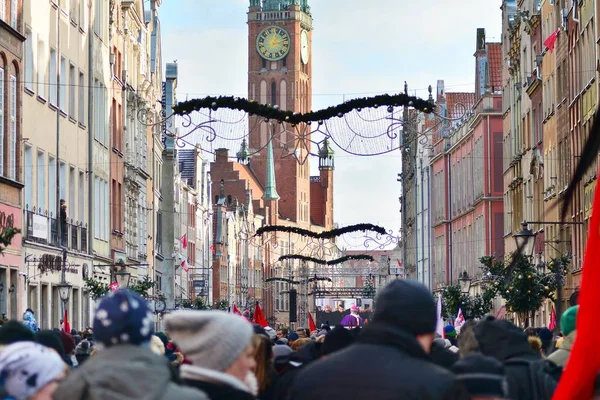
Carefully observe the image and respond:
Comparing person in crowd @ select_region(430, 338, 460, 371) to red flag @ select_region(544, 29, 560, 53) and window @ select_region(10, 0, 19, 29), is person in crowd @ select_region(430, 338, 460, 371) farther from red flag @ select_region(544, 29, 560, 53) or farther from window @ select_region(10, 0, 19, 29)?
red flag @ select_region(544, 29, 560, 53)

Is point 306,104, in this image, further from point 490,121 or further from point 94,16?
point 94,16

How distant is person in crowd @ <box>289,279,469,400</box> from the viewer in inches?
231

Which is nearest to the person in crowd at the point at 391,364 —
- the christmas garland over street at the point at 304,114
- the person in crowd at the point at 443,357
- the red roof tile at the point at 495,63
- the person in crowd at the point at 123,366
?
the person in crowd at the point at 123,366

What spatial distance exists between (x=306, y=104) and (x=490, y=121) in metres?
121

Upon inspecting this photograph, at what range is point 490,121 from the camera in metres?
72.5

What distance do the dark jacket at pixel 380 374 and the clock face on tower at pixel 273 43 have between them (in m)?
181

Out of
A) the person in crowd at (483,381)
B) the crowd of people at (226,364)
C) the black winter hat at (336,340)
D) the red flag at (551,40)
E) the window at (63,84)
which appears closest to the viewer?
the crowd of people at (226,364)

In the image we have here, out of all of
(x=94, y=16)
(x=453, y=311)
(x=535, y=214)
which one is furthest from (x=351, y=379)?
(x=535, y=214)

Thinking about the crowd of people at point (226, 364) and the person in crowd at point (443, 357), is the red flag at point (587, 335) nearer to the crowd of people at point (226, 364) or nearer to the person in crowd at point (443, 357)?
the crowd of people at point (226, 364)

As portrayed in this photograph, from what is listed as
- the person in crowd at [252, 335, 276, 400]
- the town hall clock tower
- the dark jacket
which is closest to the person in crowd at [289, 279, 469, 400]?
the dark jacket

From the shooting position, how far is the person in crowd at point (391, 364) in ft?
19.2

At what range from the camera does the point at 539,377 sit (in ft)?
30.1

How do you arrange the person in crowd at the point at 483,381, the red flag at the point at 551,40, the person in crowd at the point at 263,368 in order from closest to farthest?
the person in crowd at the point at 483,381
the person in crowd at the point at 263,368
the red flag at the point at 551,40

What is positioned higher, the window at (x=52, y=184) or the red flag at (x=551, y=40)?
the red flag at (x=551, y=40)
